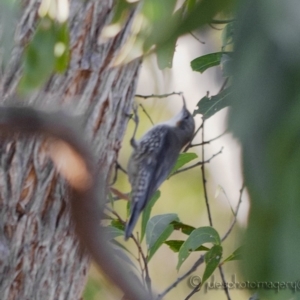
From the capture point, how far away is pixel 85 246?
1.66 feet

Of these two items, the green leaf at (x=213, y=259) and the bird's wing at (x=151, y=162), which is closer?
the green leaf at (x=213, y=259)

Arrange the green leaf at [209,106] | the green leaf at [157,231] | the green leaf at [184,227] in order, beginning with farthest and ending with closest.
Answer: the green leaf at [184,227], the green leaf at [157,231], the green leaf at [209,106]

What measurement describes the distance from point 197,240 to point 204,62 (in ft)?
1.62

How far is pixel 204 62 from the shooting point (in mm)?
1604

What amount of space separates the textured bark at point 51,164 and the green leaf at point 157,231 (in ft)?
0.72

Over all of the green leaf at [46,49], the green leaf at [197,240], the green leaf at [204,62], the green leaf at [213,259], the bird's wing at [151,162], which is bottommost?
the green leaf at [213,259]

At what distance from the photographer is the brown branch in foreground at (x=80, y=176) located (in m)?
0.50

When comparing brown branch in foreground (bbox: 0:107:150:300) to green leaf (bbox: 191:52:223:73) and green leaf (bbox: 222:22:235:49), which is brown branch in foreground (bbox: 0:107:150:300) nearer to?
green leaf (bbox: 222:22:235:49)

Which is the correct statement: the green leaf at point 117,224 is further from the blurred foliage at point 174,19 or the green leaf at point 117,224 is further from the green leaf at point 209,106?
the blurred foliage at point 174,19

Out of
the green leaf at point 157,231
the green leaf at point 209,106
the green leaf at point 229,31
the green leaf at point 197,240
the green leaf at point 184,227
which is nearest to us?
the green leaf at point 229,31

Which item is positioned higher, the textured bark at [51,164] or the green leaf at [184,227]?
the textured bark at [51,164]

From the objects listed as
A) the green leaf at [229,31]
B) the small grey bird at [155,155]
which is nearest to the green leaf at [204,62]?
the small grey bird at [155,155]

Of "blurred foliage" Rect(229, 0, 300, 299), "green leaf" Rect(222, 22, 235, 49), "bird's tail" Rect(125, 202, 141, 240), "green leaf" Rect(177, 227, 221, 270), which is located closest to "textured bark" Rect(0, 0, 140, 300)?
"bird's tail" Rect(125, 202, 141, 240)

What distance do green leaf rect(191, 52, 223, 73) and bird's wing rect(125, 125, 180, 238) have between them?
1.43ft
